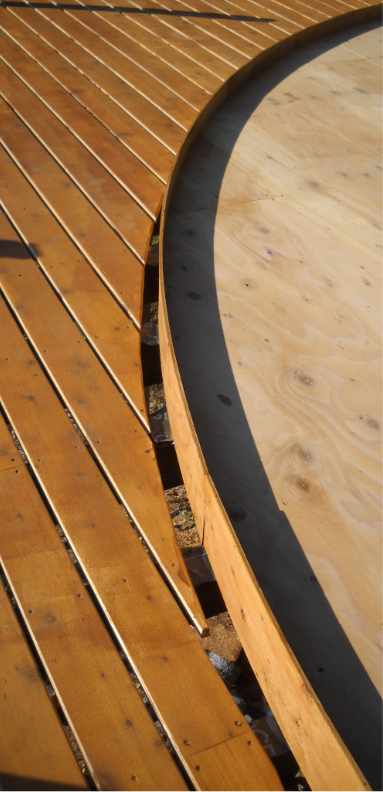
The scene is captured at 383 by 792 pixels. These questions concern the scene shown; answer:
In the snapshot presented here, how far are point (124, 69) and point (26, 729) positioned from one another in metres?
2.55

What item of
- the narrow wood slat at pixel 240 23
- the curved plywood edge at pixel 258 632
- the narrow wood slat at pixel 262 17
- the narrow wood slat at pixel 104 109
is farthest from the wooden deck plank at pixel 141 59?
the curved plywood edge at pixel 258 632

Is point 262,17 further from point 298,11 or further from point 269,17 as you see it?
point 298,11

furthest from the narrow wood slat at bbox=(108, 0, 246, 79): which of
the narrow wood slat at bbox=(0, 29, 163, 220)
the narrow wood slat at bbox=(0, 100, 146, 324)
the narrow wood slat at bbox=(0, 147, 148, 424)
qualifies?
the narrow wood slat at bbox=(0, 147, 148, 424)

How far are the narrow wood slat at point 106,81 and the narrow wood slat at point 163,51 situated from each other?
0.91 ft

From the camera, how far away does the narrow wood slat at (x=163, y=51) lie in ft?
8.44

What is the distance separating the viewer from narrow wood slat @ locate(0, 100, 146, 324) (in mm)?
1657

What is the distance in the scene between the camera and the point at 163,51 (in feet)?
9.14

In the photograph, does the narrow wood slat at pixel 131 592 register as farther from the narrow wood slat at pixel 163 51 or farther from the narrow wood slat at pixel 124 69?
the narrow wood slat at pixel 163 51

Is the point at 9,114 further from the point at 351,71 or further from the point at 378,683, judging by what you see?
the point at 378,683

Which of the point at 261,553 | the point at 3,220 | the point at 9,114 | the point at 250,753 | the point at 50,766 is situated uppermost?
the point at 9,114

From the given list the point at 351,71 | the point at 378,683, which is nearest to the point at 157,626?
the point at 378,683

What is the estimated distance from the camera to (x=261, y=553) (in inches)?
38.0

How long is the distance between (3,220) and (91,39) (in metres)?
1.50

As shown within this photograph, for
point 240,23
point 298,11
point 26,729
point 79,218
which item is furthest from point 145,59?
point 26,729
